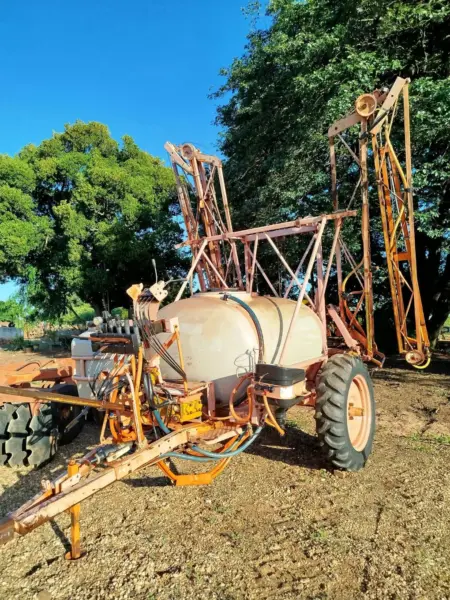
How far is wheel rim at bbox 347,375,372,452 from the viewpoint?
473cm

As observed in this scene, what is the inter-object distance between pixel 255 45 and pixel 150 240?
305 inches

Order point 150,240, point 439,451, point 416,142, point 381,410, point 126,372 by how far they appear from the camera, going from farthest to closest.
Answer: point 150,240 < point 416,142 < point 381,410 < point 439,451 < point 126,372

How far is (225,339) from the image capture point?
14.0ft

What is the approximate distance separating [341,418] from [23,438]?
3.38 metres

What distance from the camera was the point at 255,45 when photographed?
11492 mm

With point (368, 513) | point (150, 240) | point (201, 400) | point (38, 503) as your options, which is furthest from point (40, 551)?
point (150, 240)

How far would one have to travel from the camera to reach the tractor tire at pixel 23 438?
4.70 m

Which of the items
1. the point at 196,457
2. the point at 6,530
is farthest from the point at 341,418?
the point at 6,530

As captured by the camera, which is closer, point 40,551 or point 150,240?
point 40,551

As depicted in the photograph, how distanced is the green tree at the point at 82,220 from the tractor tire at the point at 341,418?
12329mm

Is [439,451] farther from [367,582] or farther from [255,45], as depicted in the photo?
[255,45]

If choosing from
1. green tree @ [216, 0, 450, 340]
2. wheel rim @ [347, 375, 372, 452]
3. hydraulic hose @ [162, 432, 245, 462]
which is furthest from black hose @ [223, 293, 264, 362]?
green tree @ [216, 0, 450, 340]

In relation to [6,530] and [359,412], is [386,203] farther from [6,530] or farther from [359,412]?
[6,530]

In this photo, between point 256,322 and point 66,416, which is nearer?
point 256,322
